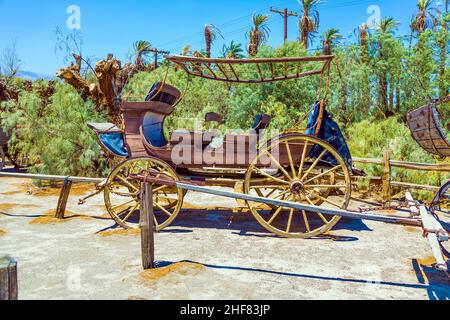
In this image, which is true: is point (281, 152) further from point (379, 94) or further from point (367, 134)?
point (379, 94)

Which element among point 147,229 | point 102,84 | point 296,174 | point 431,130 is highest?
point 102,84

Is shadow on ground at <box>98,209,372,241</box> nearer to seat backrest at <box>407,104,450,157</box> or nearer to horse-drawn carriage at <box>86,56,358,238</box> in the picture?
horse-drawn carriage at <box>86,56,358,238</box>

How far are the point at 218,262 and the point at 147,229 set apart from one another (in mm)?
793

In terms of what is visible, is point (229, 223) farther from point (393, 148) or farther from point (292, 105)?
point (292, 105)

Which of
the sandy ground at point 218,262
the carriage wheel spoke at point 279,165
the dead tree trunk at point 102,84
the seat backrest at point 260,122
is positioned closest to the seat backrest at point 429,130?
the sandy ground at point 218,262

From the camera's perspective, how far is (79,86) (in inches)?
405

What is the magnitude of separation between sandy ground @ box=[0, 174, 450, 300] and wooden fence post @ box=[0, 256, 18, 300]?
118 cm

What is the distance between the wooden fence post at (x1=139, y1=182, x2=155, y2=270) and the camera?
11.6 ft

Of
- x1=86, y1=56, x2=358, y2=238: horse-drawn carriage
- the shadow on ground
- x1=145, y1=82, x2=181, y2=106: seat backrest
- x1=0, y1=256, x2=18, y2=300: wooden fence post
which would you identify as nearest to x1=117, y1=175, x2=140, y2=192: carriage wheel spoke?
x1=86, y1=56, x2=358, y2=238: horse-drawn carriage

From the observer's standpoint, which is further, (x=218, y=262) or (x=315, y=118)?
(x=315, y=118)

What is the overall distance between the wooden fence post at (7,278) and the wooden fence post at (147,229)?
1721 millimetres

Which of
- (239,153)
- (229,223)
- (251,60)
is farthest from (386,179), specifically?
(251,60)

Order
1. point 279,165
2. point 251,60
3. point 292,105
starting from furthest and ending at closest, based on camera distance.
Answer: point 292,105 → point 279,165 → point 251,60

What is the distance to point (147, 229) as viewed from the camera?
11.7ft
